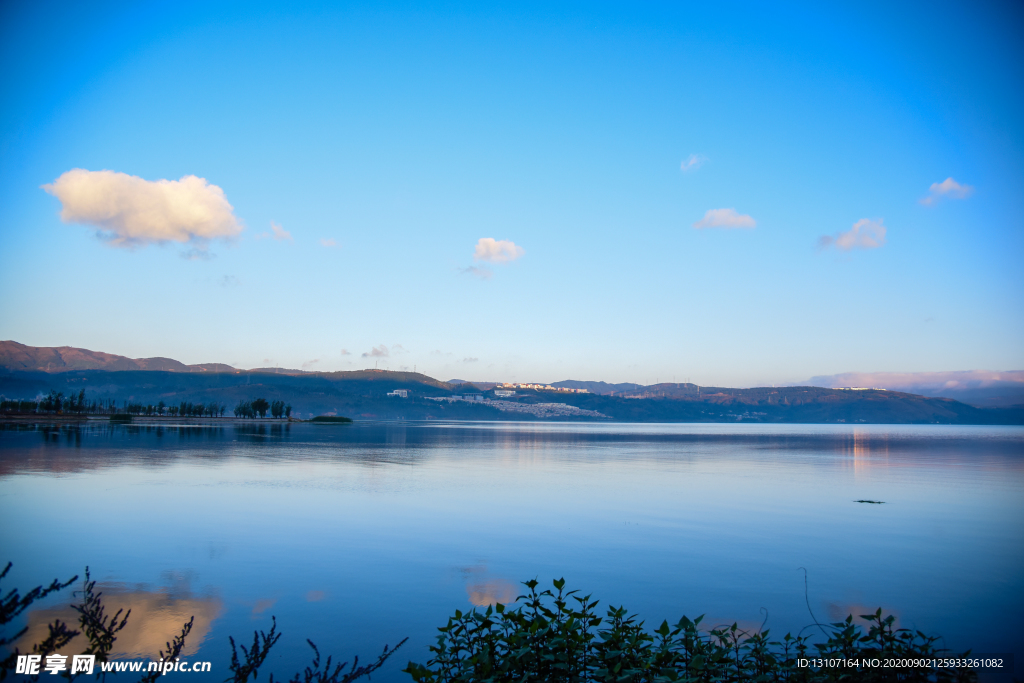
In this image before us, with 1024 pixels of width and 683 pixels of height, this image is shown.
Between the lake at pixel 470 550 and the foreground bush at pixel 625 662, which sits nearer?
the foreground bush at pixel 625 662

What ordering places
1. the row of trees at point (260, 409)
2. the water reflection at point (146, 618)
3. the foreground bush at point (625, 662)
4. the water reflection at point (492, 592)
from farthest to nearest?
the row of trees at point (260, 409) → the water reflection at point (492, 592) → the water reflection at point (146, 618) → the foreground bush at point (625, 662)

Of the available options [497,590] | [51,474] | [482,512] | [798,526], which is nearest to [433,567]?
[497,590]

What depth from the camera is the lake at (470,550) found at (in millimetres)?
9203

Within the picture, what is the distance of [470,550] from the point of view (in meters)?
13.7

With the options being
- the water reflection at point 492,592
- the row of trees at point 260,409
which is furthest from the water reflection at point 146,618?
the row of trees at point 260,409

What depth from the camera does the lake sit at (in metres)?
9.20

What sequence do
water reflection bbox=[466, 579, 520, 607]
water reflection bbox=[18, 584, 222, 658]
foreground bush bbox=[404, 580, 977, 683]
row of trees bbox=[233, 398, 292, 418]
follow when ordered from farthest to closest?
row of trees bbox=[233, 398, 292, 418] → water reflection bbox=[466, 579, 520, 607] → water reflection bbox=[18, 584, 222, 658] → foreground bush bbox=[404, 580, 977, 683]

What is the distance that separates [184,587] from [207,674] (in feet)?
12.5

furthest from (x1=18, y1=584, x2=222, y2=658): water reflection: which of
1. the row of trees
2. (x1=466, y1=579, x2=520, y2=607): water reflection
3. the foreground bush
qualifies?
the row of trees

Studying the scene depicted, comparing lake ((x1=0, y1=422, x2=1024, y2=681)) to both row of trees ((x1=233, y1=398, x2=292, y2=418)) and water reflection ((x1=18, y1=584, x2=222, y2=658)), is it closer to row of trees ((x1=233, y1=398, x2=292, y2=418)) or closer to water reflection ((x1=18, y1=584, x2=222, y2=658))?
water reflection ((x1=18, y1=584, x2=222, y2=658))

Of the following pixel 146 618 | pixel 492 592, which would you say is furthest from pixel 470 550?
pixel 146 618

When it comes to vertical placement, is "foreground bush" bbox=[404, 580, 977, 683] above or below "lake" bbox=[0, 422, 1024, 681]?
above

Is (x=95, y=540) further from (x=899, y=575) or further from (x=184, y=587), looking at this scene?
(x=899, y=575)

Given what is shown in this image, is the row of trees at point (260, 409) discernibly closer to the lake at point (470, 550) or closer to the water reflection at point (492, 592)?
the lake at point (470, 550)
